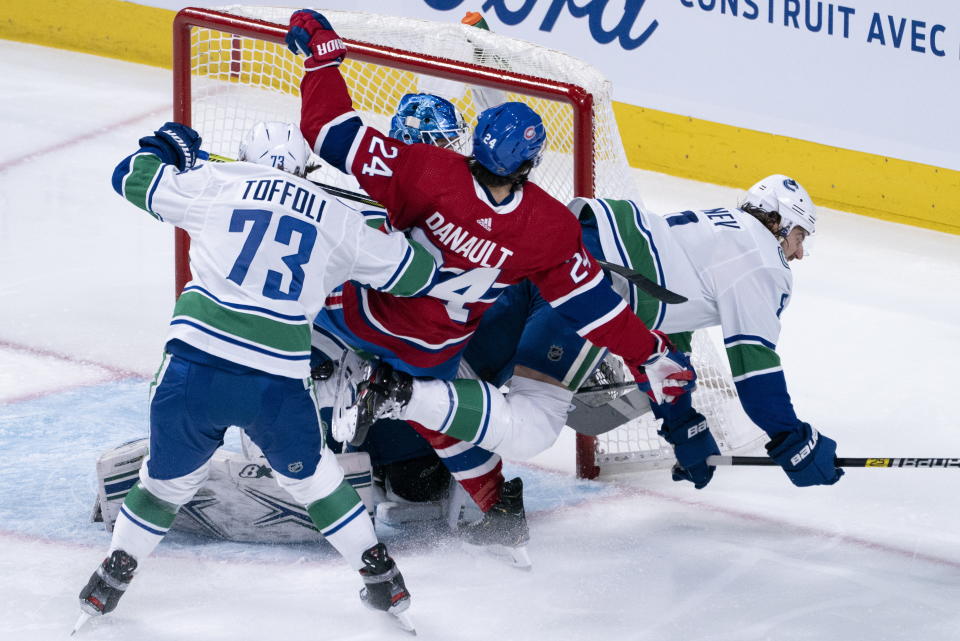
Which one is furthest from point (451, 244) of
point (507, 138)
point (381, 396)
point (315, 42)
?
point (315, 42)

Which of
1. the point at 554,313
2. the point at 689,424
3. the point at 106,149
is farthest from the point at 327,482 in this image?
the point at 106,149

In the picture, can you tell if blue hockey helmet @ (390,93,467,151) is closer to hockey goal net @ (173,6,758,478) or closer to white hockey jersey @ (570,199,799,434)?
hockey goal net @ (173,6,758,478)

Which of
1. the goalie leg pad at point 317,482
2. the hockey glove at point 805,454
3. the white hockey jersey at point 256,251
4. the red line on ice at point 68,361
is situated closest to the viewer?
the white hockey jersey at point 256,251

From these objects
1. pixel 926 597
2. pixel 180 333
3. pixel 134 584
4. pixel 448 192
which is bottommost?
pixel 134 584

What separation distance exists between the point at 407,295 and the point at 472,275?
0.17m

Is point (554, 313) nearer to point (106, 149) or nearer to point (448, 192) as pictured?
point (448, 192)

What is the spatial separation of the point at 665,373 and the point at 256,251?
1.00 metres

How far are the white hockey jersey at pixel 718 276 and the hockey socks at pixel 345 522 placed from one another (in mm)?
871

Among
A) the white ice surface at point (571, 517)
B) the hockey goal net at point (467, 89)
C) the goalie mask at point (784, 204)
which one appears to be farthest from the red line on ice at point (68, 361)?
the goalie mask at point (784, 204)

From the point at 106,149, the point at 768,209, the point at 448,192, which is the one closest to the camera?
the point at 448,192

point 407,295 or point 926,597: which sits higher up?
point 407,295

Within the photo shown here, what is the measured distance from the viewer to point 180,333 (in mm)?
2697

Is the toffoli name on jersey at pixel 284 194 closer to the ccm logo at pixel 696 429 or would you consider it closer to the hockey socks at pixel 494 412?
the hockey socks at pixel 494 412

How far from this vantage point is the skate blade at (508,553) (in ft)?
10.5
